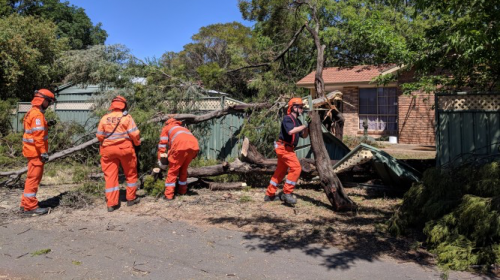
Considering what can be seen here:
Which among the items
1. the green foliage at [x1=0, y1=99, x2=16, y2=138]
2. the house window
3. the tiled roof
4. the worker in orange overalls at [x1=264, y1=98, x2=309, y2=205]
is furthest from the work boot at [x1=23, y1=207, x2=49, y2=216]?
the house window

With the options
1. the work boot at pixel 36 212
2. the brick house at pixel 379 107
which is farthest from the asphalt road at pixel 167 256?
the brick house at pixel 379 107

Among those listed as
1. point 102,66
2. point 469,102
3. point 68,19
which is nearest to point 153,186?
point 102,66

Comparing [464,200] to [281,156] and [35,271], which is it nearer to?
[281,156]

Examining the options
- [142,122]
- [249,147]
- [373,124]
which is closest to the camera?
[249,147]

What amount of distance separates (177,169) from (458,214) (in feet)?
13.8

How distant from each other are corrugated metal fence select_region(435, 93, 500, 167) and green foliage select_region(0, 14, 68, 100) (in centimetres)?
1550

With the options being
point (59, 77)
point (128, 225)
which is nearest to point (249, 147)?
point (128, 225)

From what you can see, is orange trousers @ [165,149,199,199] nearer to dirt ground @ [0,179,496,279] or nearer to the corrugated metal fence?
dirt ground @ [0,179,496,279]

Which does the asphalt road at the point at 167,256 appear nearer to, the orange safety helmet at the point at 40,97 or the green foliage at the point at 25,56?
the orange safety helmet at the point at 40,97

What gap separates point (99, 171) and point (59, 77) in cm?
1235

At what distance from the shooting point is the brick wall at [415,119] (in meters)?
16.1

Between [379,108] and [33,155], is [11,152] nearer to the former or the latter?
[33,155]

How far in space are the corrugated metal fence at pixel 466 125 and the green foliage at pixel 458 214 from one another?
115cm

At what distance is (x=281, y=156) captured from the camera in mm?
6645
